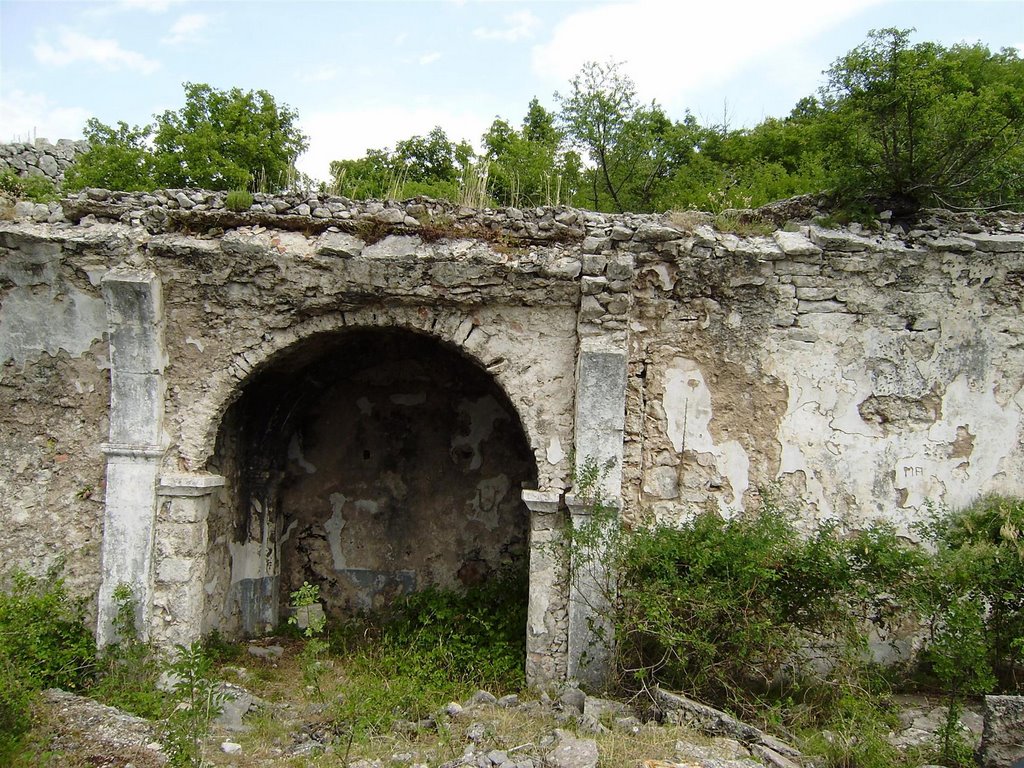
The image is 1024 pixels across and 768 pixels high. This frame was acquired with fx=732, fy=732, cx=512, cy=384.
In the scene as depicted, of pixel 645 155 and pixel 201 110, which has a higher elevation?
pixel 201 110

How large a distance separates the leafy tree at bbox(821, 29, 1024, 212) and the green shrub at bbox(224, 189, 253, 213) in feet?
14.6

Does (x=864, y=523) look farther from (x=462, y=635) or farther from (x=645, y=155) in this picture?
(x=645, y=155)

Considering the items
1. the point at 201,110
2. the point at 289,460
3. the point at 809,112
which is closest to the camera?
the point at 289,460

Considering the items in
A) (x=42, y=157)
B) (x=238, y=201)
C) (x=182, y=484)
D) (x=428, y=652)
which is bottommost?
(x=428, y=652)

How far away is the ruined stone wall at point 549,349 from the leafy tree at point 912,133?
407 mm

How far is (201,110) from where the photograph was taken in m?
15.0

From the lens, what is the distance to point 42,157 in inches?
581

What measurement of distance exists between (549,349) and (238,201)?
8.26 feet

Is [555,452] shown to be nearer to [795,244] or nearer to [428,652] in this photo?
[428,652]

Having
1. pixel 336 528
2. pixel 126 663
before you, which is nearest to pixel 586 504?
pixel 336 528

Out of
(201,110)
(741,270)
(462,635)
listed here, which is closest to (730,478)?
(741,270)

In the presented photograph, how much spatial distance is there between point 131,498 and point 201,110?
12.2 meters

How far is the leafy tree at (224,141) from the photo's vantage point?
Result: 1395 cm

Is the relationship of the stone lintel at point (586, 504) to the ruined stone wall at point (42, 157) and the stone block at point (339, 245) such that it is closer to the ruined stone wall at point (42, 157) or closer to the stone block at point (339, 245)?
the stone block at point (339, 245)
